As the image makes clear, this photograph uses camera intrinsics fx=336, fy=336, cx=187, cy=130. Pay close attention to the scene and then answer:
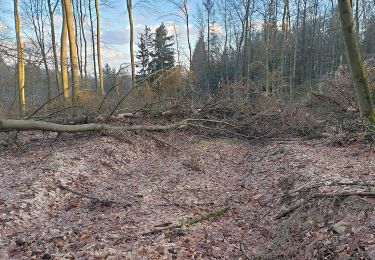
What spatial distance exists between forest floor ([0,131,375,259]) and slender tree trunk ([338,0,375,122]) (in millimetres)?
1012

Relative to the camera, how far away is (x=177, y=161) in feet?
28.9

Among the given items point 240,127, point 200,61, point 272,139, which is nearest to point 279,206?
point 272,139

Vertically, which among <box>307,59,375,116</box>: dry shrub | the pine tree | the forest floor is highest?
the pine tree

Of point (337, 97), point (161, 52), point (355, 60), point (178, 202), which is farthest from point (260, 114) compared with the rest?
point (161, 52)

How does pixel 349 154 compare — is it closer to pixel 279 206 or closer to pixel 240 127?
pixel 279 206

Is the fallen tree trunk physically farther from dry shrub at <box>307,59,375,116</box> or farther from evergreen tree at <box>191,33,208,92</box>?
evergreen tree at <box>191,33,208,92</box>

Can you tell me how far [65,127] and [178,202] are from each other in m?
4.03

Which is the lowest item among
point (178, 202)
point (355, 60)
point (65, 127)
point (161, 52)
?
point (178, 202)

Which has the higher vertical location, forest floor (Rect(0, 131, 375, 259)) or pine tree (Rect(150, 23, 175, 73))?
pine tree (Rect(150, 23, 175, 73))

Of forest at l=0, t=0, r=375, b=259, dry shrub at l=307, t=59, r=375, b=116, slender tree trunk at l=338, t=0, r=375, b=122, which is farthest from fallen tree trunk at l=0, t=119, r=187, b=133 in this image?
slender tree trunk at l=338, t=0, r=375, b=122

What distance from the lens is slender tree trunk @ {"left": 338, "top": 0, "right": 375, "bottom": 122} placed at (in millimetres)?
7891

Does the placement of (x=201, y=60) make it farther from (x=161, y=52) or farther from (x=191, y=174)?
(x=191, y=174)

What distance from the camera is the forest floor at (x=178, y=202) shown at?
12.6 ft

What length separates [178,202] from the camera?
5.67m
